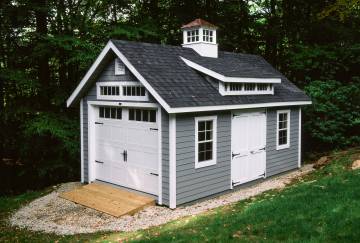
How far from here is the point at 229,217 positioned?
8.48 m

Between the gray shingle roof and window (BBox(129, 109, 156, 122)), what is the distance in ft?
3.34

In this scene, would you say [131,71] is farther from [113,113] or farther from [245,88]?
[245,88]

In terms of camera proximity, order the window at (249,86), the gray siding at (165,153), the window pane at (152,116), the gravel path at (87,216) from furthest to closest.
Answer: the window at (249,86) < the window pane at (152,116) < the gray siding at (165,153) < the gravel path at (87,216)

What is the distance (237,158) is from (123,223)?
4565mm

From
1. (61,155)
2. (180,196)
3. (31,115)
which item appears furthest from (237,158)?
(31,115)

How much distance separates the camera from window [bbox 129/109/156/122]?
11.2m

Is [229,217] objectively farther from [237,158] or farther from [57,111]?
[57,111]

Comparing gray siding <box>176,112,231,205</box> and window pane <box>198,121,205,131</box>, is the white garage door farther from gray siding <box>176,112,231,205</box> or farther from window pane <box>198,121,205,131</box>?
window pane <box>198,121,205,131</box>

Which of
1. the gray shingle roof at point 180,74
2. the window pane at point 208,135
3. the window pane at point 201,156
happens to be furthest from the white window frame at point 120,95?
the window pane at point 201,156

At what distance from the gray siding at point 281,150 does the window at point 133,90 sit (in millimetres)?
5024

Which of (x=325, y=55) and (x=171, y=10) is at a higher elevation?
(x=171, y=10)

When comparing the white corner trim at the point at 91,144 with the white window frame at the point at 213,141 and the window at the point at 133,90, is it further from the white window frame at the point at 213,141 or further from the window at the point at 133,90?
the white window frame at the point at 213,141

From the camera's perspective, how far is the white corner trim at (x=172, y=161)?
10.4m

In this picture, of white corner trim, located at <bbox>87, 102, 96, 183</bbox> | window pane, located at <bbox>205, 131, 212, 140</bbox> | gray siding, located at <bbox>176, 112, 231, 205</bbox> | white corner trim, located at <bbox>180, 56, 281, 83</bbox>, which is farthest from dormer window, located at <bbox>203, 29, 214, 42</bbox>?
white corner trim, located at <bbox>87, 102, 96, 183</bbox>
